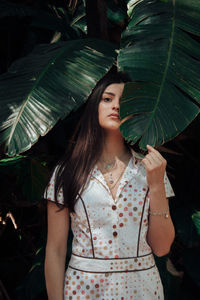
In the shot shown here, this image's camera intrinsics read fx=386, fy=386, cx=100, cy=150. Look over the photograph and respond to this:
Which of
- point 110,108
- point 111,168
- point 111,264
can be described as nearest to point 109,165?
point 111,168

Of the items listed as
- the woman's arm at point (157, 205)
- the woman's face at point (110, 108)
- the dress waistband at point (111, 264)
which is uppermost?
the woman's face at point (110, 108)

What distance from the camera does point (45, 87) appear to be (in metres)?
1.44

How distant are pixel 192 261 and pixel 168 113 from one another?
1078 mm

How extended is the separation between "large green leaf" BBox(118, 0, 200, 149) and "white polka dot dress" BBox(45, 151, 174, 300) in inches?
7.7

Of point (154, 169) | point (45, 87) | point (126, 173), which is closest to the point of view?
point (154, 169)

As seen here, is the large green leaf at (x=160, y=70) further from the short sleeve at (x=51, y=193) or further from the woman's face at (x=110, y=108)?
the short sleeve at (x=51, y=193)

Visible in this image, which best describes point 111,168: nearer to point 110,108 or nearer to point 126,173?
point 126,173

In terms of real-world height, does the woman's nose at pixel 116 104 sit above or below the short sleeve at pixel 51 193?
above

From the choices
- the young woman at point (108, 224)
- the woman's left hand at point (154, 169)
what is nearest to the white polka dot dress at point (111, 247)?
the young woman at point (108, 224)

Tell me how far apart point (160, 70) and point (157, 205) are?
0.47m

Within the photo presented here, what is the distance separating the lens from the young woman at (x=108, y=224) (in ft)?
3.81

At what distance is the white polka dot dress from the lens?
3.81 ft

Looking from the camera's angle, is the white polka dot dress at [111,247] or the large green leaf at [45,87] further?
the large green leaf at [45,87]

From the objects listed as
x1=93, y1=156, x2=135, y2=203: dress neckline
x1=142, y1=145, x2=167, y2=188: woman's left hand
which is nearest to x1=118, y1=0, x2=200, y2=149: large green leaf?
x1=142, y1=145, x2=167, y2=188: woman's left hand
